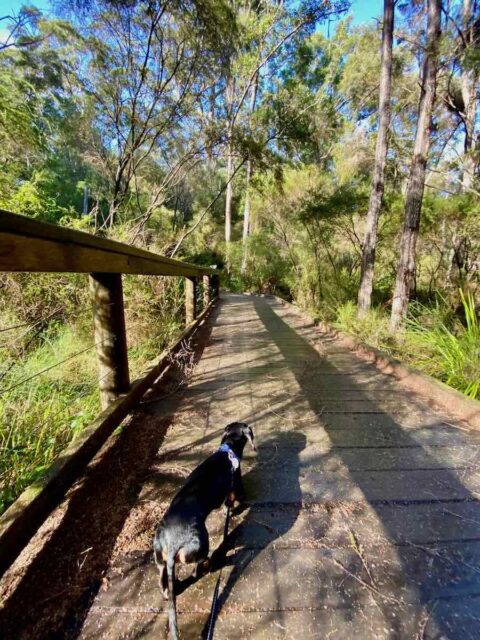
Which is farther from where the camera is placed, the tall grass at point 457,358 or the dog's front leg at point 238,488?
the tall grass at point 457,358

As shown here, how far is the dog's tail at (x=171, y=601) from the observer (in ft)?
2.46

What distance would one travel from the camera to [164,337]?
3781 mm

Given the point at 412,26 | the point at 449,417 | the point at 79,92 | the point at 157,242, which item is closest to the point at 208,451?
the point at 449,417

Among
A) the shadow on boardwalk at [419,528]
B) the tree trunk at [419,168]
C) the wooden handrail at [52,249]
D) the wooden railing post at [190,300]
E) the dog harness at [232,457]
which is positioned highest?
the tree trunk at [419,168]

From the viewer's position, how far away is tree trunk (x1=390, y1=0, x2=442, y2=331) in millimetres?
4301

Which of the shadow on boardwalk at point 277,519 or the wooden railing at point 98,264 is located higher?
the wooden railing at point 98,264

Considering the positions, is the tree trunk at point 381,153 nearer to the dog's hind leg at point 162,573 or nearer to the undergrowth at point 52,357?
the undergrowth at point 52,357

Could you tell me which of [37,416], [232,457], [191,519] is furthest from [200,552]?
[37,416]

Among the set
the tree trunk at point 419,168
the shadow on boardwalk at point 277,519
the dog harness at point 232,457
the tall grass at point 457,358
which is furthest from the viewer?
the tree trunk at point 419,168

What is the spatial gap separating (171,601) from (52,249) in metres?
1.10

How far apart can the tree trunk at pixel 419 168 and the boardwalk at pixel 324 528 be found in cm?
289

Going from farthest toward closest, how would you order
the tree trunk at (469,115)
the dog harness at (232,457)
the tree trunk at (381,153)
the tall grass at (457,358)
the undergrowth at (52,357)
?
the tree trunk at (469,115), the tree trunk at (381,153), the tall grass at (457,358), the undergrowth at (52,357), the dog harness at (232,457)

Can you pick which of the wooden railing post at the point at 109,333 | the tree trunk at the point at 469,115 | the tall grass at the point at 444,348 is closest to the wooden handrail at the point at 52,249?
the wooden railing post at the point at 109,333

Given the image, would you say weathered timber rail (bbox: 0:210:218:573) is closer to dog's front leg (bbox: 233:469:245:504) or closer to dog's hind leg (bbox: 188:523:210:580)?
dog's hind leg (bbox: 188:523:210:580)
